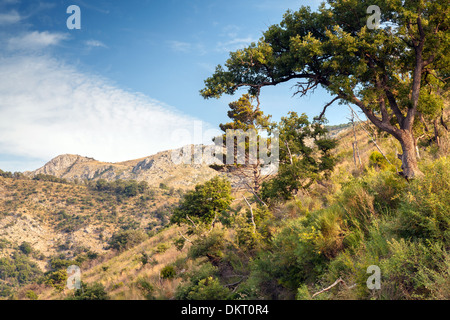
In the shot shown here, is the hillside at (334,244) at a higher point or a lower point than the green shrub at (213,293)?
higher

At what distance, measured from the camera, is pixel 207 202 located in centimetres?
2155

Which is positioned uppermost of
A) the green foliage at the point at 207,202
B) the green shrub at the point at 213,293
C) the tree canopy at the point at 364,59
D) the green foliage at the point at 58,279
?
the tree canopy at the point at 364,59

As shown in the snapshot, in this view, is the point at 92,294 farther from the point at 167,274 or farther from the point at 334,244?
the point at 334,244

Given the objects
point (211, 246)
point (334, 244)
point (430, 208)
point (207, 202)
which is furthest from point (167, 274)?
point (430, 208)

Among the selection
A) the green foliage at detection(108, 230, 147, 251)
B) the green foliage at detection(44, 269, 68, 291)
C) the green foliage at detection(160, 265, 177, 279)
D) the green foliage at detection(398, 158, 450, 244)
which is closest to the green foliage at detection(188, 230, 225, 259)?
the green foliage at detection(160, 265, 177, 279)

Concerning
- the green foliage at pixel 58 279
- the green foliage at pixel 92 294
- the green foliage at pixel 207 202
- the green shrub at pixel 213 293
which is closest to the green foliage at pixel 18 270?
the green foliage at pixel 58 279

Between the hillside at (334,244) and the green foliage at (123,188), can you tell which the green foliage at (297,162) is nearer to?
the hillside at (334,244)

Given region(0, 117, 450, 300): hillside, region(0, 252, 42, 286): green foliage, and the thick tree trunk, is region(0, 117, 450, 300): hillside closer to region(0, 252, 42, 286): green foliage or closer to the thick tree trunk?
the thick tree trunk

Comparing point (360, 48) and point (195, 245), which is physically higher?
point (360, 48)

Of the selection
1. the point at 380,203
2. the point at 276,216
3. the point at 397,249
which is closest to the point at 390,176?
the point at 380,203

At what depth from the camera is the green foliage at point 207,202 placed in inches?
838
